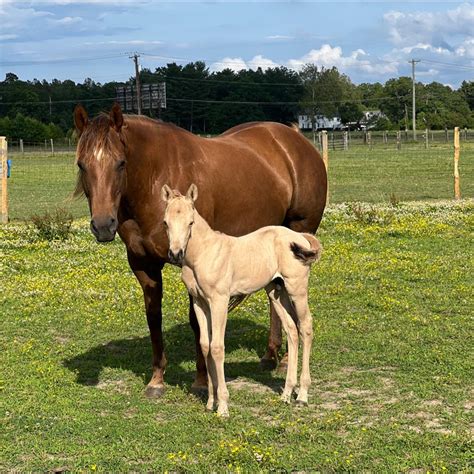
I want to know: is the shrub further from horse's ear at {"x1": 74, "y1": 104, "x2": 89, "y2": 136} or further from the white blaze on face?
the white blaze on face

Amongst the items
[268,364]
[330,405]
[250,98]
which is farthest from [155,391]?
[250,98]

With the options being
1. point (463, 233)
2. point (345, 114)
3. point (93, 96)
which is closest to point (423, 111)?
point (345, 114)

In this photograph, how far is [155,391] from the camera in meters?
6.40

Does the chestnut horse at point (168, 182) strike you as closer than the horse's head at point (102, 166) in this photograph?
No

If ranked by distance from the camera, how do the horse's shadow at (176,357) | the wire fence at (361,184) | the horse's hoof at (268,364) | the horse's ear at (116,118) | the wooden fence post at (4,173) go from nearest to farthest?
the horse's ear at (116,118), the horse's shadow at (176,357), the horse's hoof at (268,364), the wooden fence post at (4,173), the wire fence at (361,184)

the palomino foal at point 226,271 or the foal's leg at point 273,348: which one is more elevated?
the palomino foal at point 226,271

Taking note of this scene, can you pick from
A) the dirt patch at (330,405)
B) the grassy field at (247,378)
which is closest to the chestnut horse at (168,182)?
the grassy field at (247,378)

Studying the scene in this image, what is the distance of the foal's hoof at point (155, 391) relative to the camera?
6.36m

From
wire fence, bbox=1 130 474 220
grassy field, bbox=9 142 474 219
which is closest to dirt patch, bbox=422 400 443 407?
wire fence, bbox=1 130 474 220

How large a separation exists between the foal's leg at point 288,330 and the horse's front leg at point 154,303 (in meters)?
1.02

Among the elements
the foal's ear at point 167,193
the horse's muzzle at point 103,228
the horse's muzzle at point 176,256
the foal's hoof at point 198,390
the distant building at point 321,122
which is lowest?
the foal's hoof at point 198,390

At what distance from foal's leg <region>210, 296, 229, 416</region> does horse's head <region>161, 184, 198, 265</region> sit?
50 centimetres

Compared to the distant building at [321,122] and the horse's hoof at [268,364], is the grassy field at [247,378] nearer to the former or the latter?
the horse's hoof at [268,364]

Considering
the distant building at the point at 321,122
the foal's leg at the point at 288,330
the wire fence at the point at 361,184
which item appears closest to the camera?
the foal's leg at the point at 288,330
